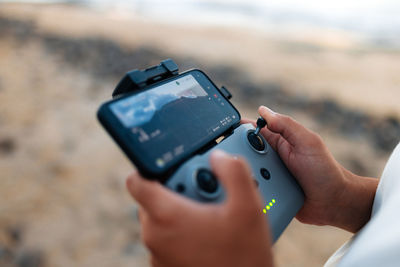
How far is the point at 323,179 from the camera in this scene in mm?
1015

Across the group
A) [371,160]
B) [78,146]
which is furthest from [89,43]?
[371,160]

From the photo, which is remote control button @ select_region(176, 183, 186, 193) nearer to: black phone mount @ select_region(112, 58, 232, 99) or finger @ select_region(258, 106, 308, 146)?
black phone mount @ select_region(112, 58, 232, 99)

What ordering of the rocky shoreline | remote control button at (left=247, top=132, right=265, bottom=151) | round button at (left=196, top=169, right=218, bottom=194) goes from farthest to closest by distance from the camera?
the rocky shoreline
remote control button at (left=247, top=132, right=265, bottom=151)
round button at (left=196, top=169, right=218, bottom=194)

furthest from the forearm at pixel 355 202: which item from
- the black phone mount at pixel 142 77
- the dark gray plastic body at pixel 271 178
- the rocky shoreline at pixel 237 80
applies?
the rocky shoreline at pixel 237 80

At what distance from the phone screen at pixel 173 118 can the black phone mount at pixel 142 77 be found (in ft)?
0.10

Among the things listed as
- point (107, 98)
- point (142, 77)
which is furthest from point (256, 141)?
point (107, 98)

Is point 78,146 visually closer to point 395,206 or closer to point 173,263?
point 173,263

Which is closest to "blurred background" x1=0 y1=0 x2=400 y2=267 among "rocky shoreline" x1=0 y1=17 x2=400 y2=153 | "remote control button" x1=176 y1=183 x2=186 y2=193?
"rocky shoreline" x1=0 y1=17 x2=400 y2=153

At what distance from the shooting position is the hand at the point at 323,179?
39.5 inches

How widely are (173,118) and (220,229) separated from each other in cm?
40

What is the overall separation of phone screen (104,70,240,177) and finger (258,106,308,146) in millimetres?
115

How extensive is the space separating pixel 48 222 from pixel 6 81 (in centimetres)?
259

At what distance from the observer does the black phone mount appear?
0.84 meters

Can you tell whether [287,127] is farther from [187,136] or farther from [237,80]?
[237,80]
